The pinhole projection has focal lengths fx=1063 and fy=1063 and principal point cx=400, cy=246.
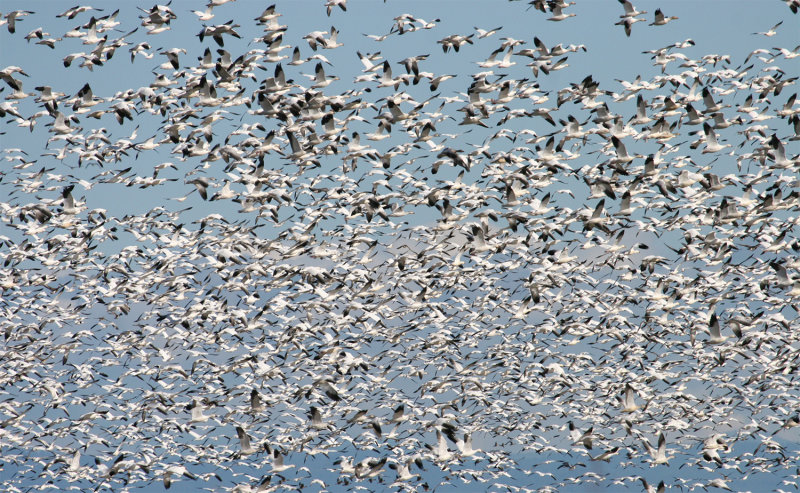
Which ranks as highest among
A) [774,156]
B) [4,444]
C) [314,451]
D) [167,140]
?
[774,156]

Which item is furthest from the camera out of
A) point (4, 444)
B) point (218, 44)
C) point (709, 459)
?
point (4, 444)

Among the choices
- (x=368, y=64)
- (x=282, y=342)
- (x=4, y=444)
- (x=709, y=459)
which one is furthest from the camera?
(x=4, y=444)

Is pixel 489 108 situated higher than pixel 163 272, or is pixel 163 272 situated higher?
pixel 489 108

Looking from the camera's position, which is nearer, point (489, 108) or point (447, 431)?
point (447, 431)

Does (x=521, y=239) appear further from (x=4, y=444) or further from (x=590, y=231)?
(x=4, y=444)

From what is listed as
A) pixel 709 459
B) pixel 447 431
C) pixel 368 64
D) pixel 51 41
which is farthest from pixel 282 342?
pixel 709 459

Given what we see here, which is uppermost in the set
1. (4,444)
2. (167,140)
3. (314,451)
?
(167,140)

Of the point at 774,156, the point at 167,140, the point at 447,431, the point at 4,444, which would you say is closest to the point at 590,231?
the point at 774,156

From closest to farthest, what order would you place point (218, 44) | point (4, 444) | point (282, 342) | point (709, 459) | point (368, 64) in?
point (218, 44)
point (368, 64)
point (282, 342)
point (709, 459)
point (4, 444)

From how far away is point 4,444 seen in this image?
46.2 meters

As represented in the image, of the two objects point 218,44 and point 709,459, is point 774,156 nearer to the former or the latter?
point 709,459

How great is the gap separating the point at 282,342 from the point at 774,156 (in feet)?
62.3

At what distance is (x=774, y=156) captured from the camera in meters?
36.3

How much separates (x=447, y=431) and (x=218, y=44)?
14.9 m
